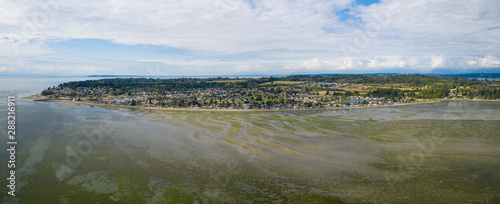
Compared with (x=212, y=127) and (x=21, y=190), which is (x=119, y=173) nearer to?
(x=21, y=190)

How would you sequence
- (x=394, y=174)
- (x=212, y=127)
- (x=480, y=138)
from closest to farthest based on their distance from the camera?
(x=394, y=174)
(x=480, y=138)
(x=212, y=127)

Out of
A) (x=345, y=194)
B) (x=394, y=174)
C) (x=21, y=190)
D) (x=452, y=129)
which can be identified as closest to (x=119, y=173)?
(x=21, y=190)

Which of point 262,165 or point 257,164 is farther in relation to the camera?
point 257,164

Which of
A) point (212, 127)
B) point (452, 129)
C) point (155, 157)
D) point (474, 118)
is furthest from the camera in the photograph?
point (474, 118)
